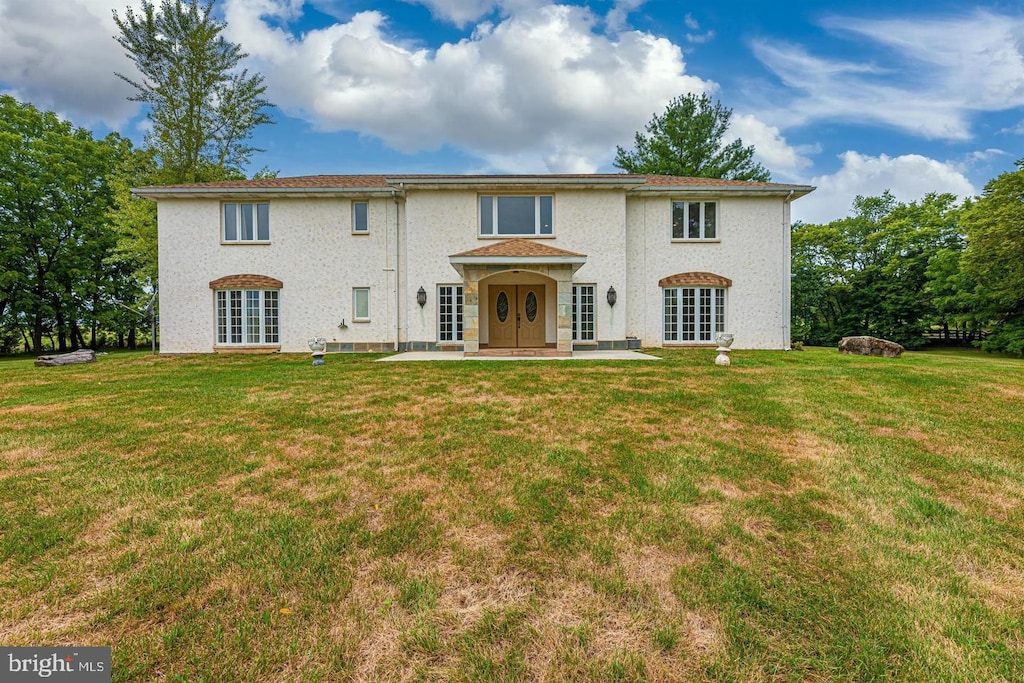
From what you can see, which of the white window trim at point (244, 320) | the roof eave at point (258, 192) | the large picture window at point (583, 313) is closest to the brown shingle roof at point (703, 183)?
the large picture window at point (583, 313)

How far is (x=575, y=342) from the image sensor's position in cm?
1639

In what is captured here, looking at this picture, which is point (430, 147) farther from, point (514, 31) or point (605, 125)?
point (605, 125)

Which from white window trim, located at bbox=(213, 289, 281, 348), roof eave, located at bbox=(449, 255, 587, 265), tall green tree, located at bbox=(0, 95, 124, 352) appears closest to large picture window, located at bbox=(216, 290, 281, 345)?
white window trim, located at bbox=(213, 289, 281, 348)

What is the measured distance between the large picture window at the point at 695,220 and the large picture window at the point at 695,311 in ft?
7.33

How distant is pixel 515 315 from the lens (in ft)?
54.9

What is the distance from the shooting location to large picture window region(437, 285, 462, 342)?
642 inches

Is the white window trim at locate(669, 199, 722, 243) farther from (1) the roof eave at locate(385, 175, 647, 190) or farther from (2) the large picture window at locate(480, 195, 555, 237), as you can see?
(2) the large picture window at locate(480, 195, 555, 237)

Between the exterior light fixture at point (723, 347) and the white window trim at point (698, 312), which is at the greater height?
the white window trim at point (698, 312)

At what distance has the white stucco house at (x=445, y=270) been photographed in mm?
16219

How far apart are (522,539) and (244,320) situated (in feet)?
57.5

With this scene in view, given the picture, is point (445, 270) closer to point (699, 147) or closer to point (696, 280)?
point (696, 280)

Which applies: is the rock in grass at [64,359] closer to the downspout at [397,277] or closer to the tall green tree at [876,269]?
the downspout at [397,277]

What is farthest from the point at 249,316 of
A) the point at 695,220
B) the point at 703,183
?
the point at 703,183

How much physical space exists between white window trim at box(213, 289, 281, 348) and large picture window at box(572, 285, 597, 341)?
39.1ft
